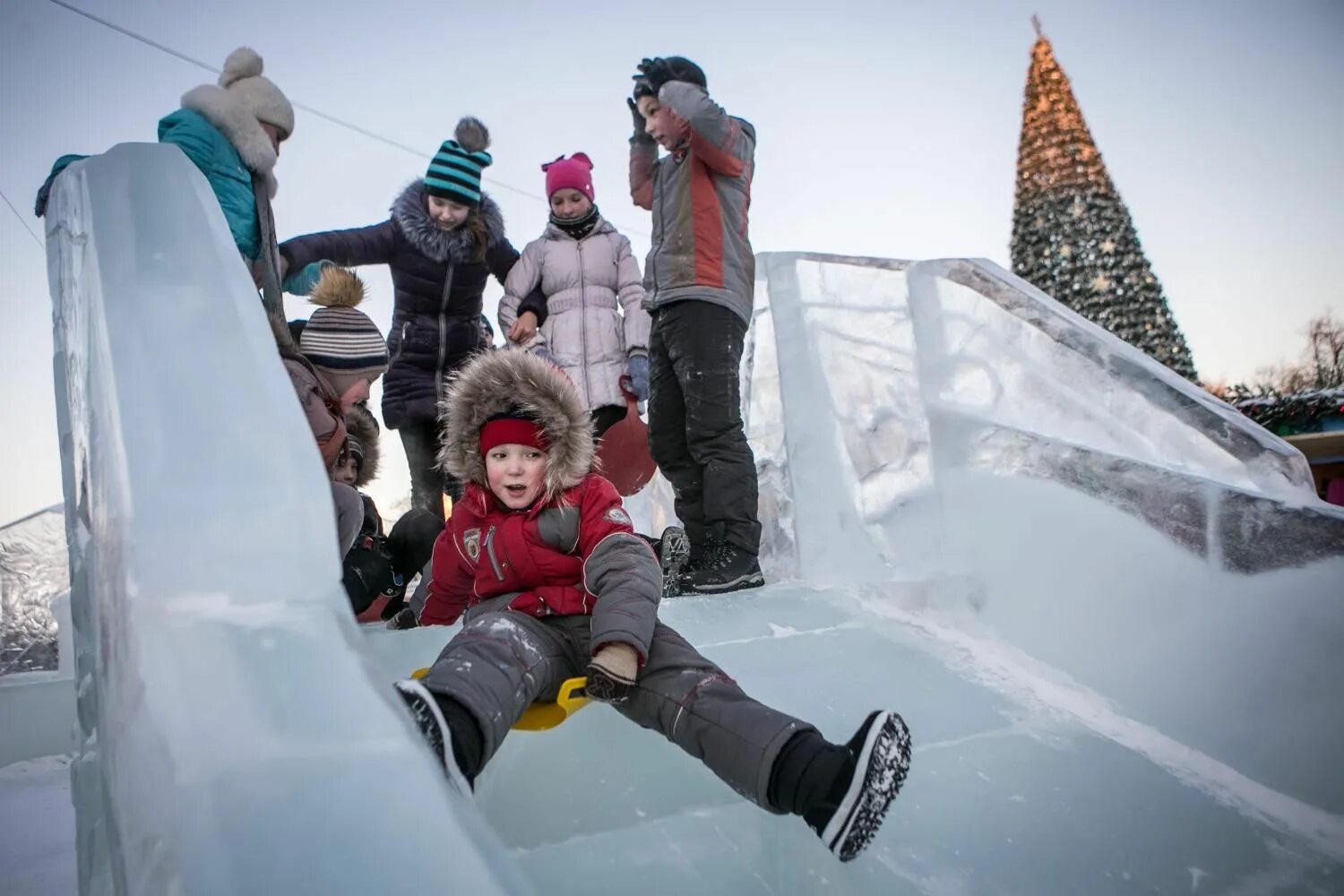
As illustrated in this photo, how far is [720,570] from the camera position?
222cm

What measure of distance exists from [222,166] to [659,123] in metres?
1.24

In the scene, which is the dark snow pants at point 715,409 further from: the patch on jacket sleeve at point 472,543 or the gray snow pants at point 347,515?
the gray snow pants at point 347,515

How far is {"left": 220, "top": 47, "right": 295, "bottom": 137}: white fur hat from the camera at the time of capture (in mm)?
2375

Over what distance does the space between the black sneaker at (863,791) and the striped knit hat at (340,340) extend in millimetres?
1759

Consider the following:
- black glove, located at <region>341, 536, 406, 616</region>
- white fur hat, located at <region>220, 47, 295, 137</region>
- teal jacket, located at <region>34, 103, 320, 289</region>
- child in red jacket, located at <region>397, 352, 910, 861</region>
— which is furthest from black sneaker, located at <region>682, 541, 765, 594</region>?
white fur hat, located at <region>220, 47, 295, 137</region>

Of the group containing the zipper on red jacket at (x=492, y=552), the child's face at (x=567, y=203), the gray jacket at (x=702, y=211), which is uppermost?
the child's face at (x=567, y=203)

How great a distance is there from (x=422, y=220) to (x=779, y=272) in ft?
4.25

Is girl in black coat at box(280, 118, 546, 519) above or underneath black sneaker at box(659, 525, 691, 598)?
above

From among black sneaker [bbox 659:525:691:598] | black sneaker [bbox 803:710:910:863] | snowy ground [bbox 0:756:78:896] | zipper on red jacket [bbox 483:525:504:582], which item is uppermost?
zipper on red jacket [bbox 483:525:504:582]

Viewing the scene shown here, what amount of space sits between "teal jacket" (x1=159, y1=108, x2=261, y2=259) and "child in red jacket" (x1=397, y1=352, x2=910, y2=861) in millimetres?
1041

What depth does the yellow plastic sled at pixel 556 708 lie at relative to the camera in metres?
1.22

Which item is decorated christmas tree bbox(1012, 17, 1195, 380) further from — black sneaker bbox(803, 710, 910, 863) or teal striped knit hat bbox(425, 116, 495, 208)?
black sneaker bbox(803, 710, 910, 863)

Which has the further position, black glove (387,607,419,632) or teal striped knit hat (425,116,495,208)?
teal striped knit hat (425,116,495,208)

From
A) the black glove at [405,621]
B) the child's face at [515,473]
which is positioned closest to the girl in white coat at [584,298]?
the black glove at [405,621]
